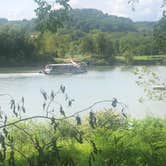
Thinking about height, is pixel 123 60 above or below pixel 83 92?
below

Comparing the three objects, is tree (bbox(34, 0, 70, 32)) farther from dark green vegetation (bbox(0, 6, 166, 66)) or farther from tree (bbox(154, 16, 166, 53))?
dark green vegetation (bbox(0, 6, 166, 66))

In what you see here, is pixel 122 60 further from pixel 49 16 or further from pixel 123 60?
pixel 49 16

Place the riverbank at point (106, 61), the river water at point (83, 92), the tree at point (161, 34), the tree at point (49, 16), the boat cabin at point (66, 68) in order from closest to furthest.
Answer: the tree at point (49, 16)
the tree at point (161, 34)
the river water at point (83, 92)
the boat cabin at point (66, 68)
the riverbank at point (106, 61)

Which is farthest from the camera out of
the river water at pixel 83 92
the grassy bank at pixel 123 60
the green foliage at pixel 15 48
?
the grassy bank at pixel 123 60

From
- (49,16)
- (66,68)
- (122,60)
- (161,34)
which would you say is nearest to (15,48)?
(66,68)

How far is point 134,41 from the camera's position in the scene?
77875 mm

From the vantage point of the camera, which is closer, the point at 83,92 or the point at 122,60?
the point at 83,92

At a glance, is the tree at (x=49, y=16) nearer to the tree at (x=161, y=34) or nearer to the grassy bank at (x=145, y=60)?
the tree at (x=161, y=34)

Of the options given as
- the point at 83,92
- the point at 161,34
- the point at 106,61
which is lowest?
the point at 106,61

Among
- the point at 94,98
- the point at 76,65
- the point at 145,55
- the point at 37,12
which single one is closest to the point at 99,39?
the point at 145,55

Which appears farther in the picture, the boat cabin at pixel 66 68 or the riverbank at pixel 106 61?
the riverbank at pixel 106 61

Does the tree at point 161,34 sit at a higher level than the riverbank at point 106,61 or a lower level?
higher

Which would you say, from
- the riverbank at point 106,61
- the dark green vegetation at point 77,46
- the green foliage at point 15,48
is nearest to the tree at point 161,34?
the dark green vegetation at point 77,46

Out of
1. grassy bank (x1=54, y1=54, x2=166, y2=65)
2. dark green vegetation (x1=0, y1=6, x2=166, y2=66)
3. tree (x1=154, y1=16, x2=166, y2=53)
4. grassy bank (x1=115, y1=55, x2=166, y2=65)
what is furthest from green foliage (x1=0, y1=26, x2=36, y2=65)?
tree (x1=154, y1=16, x2=166, y2=53)
